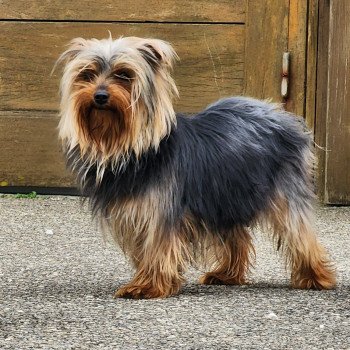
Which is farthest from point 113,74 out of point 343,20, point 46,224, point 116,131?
point 343,20

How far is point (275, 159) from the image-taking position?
20.9ft

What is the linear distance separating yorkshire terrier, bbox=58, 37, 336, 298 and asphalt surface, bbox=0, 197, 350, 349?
0.22m

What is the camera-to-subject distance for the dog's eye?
19.3 feet

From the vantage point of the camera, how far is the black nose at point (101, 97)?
5777 mm

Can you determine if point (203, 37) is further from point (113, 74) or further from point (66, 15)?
point (113, 74)

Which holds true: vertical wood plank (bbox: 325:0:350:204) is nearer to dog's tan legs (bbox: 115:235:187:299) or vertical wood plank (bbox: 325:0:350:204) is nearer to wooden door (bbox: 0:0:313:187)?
wooden door (bbox: 0:0:313:187)

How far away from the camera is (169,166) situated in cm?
608

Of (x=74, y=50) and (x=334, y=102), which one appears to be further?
(x=334, y=102)

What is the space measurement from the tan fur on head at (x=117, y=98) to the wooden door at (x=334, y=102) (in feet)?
11.0

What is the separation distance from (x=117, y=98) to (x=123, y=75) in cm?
15

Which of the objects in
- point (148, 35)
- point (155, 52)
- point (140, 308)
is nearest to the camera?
point (140, 308)

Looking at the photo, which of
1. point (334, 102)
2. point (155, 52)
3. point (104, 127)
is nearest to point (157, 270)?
point (104, 127)

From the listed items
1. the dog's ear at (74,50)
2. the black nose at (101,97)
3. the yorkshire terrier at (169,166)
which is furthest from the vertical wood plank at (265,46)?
the black nose at (101,97)

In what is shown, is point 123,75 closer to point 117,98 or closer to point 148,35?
point 117,98
